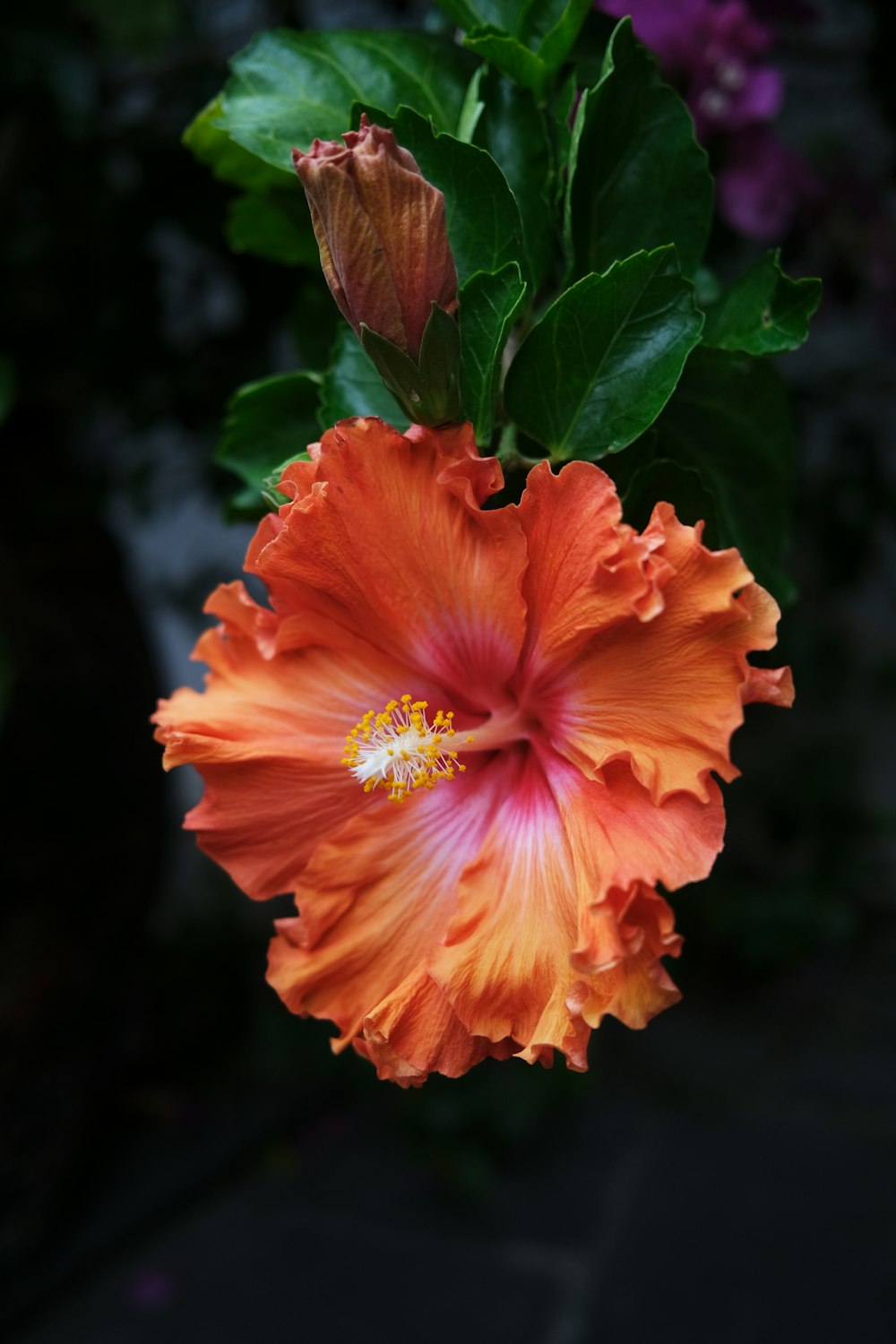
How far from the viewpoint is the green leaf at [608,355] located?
496 millimetres

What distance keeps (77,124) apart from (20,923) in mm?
1022

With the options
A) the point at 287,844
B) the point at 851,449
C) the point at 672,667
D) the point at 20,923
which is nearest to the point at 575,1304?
the point at 20,923

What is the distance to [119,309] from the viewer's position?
66.4 inches

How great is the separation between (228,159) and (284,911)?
6.79ft

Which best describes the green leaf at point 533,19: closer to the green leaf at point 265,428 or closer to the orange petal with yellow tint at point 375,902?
the green leaf at point 265,428

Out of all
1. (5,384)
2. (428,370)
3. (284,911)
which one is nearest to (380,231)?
(428,370)

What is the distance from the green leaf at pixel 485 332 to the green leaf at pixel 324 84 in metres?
0.16

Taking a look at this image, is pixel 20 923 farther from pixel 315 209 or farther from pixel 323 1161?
pixel 315 209

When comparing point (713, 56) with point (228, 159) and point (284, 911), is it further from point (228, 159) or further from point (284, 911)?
point (284, 911)

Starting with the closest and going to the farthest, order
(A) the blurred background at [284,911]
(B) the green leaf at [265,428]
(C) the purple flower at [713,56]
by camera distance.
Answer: (B) the green leaf at [265,428], (C) the purple flower at [713,56], (A) the blurred background at [284,911]

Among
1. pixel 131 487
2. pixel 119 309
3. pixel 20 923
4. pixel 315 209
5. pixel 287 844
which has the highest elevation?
pixel 315 209

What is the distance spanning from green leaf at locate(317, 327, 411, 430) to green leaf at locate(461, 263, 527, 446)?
0.08 meters

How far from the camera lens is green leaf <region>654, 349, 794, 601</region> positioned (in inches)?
23.6

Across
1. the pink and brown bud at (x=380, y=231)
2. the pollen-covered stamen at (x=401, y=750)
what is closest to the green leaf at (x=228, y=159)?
the pink and brown bud at (x=380, y=231)
